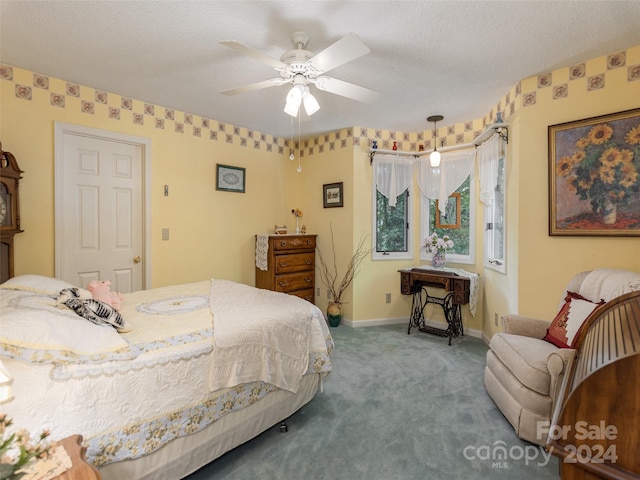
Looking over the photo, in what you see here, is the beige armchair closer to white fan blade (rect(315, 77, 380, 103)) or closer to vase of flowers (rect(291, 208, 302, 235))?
white fan blade (rect(315, 77, 380, 103))

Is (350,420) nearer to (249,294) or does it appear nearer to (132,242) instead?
(249,294)

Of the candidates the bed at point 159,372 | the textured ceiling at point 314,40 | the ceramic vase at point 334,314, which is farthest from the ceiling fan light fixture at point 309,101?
the ceramic vase at point 334,314

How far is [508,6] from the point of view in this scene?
1786 mm

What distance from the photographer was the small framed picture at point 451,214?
395cm

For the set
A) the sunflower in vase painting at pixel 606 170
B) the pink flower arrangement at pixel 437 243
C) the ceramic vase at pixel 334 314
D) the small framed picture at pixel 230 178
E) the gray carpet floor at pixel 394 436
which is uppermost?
the small framed picture at pixel 230 178

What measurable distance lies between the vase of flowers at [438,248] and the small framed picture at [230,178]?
2525 mm

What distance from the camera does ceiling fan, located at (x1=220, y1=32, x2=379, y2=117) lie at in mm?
1715

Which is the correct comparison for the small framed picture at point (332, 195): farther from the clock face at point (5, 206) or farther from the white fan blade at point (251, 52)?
the clock face at point (5, 206)

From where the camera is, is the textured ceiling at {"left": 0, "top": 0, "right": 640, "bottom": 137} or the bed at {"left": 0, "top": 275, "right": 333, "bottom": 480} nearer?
the bed at {"left": 0, "top": 275, "right": 333, "bottom": 480}

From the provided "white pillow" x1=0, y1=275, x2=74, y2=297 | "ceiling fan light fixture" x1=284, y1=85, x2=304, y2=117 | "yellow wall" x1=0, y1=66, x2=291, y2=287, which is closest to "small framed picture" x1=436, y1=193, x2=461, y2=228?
"yellow wall" x1=0, y1=66, x2=291, y2=287

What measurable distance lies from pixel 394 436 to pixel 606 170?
2454mm

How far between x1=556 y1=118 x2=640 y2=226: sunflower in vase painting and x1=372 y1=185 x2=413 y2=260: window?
1937 mm

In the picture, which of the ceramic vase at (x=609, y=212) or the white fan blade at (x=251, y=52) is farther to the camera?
the ceramic vase at (x=609, y=212)

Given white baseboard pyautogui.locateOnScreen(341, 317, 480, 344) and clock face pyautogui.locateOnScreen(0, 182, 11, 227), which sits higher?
clock face pyautogui.locateOnScreen(0, 182, 11, 227)
